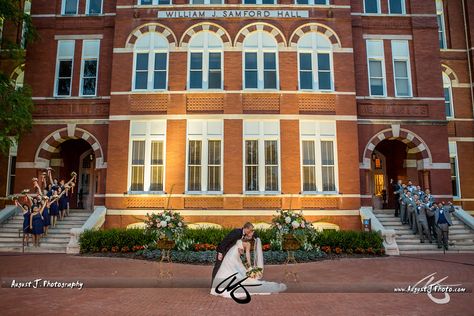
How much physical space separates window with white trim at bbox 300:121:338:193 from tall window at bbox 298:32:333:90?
2.08m

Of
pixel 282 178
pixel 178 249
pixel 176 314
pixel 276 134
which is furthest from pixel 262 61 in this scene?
pixel 176 314

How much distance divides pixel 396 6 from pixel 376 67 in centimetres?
390

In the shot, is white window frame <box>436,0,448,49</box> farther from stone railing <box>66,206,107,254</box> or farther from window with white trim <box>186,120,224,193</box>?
stone railing <box>66,206,107,254</box>

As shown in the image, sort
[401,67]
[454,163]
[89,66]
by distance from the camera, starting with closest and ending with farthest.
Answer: [89,66], [401,67], [454,163]

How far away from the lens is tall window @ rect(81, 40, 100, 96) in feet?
67.8

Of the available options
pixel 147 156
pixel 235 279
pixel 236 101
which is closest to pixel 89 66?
pixel 147 156

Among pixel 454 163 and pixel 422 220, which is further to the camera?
pixel 454 163

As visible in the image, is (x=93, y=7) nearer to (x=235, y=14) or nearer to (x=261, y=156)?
(x=235, y=14)

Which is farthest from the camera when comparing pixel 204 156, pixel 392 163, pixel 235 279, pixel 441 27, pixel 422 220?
pixel 441 27

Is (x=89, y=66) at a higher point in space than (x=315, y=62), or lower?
higher

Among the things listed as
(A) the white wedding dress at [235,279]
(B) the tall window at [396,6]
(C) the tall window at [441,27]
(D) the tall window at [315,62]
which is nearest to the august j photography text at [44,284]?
(A) the white wedding dress at [235,279]

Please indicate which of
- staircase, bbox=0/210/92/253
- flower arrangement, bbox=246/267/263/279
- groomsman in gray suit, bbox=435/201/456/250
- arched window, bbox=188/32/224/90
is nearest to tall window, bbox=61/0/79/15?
arched window, bbox=188/32/224/90

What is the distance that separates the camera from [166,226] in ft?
37.8

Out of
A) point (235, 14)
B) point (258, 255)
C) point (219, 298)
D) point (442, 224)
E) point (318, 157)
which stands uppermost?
point (235, 14)
